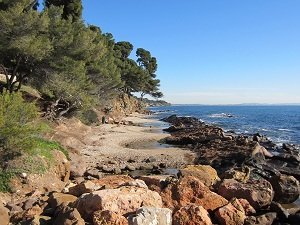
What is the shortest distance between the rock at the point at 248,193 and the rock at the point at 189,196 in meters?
1.30

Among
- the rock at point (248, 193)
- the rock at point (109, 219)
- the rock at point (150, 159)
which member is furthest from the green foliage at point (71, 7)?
the rock at point (109, 219)

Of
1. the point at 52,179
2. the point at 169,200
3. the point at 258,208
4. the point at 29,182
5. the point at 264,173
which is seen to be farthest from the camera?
the point at 264,173

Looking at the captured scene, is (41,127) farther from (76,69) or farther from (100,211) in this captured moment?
(76,69)

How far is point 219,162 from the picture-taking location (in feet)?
87.4

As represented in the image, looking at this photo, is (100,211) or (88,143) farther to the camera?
(88,143)

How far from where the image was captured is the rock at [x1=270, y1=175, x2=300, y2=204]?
17.7 metres

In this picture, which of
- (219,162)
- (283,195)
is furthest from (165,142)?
(283,195)

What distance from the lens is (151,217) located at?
10.6 m

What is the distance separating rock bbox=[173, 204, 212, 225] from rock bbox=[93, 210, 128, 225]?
6.28ft

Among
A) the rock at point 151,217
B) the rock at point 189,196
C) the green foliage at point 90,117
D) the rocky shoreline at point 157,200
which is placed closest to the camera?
the rock at point 151,217

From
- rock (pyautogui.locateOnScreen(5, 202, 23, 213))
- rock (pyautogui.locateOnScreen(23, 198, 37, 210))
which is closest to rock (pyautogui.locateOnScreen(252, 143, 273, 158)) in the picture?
rock (pyautogui.locateOnScreen(23, 198, 37, 210))

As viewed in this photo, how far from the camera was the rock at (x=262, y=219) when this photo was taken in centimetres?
1310

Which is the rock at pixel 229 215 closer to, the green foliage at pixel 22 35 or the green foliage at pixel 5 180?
the green foliage at pixel 5 180

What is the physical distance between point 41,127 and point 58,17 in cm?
1791
